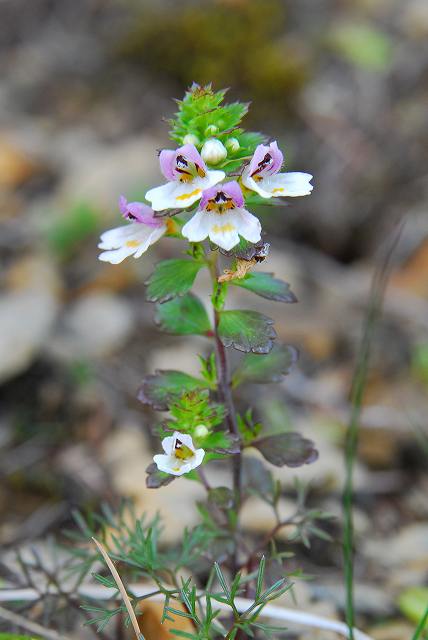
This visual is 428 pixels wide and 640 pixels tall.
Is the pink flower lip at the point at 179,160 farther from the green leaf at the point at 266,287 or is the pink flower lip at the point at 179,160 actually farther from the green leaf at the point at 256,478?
the green leaf at the point at 256,478

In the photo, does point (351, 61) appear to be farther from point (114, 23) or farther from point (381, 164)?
point (114, 23)

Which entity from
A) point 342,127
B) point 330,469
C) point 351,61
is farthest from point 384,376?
point 351,61

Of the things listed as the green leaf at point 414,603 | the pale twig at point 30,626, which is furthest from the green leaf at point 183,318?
the green leaf at point 414,603

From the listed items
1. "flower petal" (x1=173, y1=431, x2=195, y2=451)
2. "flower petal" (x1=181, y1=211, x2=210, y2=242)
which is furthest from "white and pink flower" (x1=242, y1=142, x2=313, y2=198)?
Answer: "flower petal" (x1=173, y1=431, x2=195, y2=451)

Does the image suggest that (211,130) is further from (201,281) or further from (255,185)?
(201,281)

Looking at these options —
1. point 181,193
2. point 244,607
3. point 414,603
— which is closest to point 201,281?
point 414,603

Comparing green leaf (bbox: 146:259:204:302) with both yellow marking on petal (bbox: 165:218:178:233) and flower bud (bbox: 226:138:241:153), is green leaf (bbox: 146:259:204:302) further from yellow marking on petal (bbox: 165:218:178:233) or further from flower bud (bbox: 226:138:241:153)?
flower bud (bbox: 226:138:241:153)
